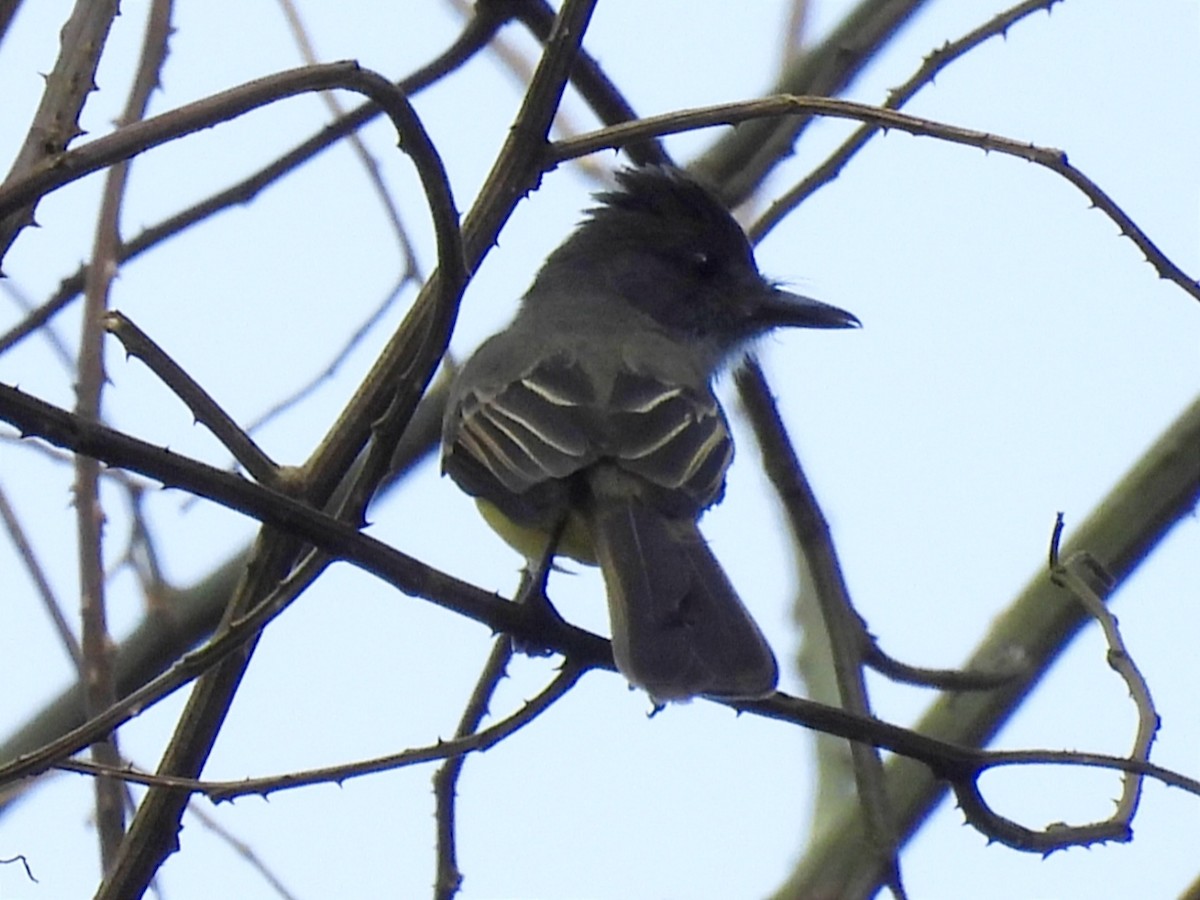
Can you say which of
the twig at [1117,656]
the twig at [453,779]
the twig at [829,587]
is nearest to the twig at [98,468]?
the twig at [453,779]

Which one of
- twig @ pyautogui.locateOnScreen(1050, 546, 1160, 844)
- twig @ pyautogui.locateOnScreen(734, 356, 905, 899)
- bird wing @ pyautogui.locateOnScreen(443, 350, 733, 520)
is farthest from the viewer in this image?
bird wing @ pyautogui.locateOnScreen(443, 350, 733, 520)

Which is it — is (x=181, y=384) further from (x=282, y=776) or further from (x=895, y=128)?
(x=895, y=128)

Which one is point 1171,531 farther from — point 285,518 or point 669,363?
point 285,518

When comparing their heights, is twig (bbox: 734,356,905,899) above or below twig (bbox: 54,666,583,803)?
above

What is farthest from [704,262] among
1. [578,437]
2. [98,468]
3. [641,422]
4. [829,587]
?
[98,468]

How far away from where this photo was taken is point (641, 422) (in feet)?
12.1

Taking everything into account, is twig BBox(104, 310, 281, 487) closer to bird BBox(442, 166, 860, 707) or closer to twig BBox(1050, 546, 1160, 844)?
bird BBox(442, 166, 860, 707)

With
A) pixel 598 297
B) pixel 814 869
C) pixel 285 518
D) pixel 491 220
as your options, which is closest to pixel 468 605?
pixel 285 518

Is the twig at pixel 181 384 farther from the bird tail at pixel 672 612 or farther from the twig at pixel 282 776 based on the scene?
the bird tail at pixel 672 612

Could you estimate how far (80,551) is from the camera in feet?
9.89

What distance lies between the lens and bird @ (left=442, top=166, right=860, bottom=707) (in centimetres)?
317

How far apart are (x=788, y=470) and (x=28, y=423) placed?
191cm

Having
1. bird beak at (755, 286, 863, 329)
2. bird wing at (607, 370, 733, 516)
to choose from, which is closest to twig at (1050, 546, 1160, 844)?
bird wing at (607, 370, 733, 516)

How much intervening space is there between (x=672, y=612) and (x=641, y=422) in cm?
58
